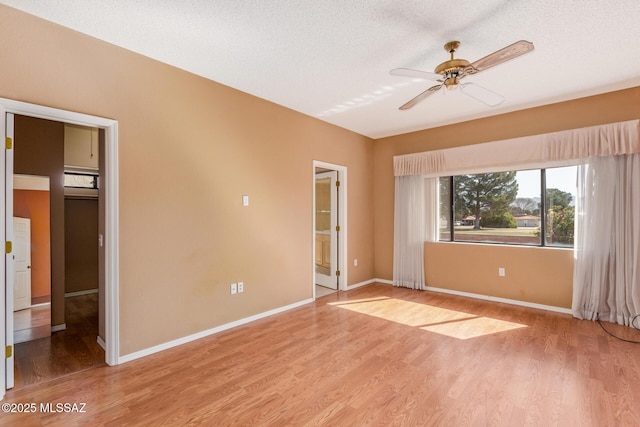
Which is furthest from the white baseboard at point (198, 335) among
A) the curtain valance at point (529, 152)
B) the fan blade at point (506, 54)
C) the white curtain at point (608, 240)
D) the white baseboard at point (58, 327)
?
the white curtain at point (608, 240)

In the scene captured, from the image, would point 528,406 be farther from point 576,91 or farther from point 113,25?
point 113,25

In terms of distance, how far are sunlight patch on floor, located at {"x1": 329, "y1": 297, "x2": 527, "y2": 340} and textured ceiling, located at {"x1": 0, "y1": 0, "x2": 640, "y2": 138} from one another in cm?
274

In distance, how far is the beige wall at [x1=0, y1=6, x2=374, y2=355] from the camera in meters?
2.38

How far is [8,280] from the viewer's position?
219cm

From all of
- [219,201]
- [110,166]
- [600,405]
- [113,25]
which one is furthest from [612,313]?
[113,25]

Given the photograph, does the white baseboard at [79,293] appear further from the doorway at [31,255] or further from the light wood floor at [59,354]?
the light wood floor at [59,354]

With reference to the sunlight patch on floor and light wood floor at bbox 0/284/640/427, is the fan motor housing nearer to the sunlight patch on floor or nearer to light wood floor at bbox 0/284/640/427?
light wood floor at bbox 0/284/640/427

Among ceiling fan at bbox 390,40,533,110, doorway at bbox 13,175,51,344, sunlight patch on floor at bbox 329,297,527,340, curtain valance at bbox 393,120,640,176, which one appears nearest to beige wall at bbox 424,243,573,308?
sunlight patch on floor at bbox 329,297,527,340

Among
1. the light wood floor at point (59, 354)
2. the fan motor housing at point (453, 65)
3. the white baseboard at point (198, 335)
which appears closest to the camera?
the fan motor housing at point (453, 65)

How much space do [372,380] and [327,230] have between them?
3206 mm

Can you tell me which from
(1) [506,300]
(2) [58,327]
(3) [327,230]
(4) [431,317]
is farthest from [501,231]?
(2) [58,327]

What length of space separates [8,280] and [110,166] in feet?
3.55

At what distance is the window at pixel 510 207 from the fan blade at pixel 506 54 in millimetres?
2681

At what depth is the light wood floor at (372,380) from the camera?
1953 millimetres
